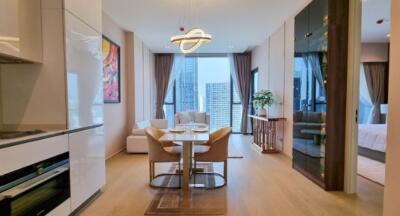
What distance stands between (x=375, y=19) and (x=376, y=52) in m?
2.63

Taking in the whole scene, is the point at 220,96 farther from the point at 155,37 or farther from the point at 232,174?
the point at 232,174

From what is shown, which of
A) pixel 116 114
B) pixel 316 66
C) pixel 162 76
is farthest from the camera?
pixel 162 76

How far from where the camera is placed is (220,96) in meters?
9.26

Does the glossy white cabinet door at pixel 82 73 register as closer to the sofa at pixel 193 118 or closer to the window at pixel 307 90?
the window at pixel 307 90

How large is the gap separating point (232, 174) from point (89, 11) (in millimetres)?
3079

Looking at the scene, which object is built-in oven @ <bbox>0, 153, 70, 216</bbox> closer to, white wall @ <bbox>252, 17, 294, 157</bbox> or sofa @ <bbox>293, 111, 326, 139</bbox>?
sofa @ <bbox>293, 111, 326, 139</bbox>

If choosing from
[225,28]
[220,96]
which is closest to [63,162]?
[225,28]

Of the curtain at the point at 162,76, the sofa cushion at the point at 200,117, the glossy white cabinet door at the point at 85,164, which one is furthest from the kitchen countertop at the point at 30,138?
the curtain at the point at 162,76

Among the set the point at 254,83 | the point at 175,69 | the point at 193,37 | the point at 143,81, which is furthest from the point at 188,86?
the point at 193,37

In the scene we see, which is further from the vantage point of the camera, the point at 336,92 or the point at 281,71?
the point at 281,71

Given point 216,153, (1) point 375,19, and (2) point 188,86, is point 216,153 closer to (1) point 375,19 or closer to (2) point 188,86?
(1) point 375,19

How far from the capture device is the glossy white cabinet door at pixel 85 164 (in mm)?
2582

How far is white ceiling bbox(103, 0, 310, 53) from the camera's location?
175 inches

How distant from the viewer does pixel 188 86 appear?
9.29 m
